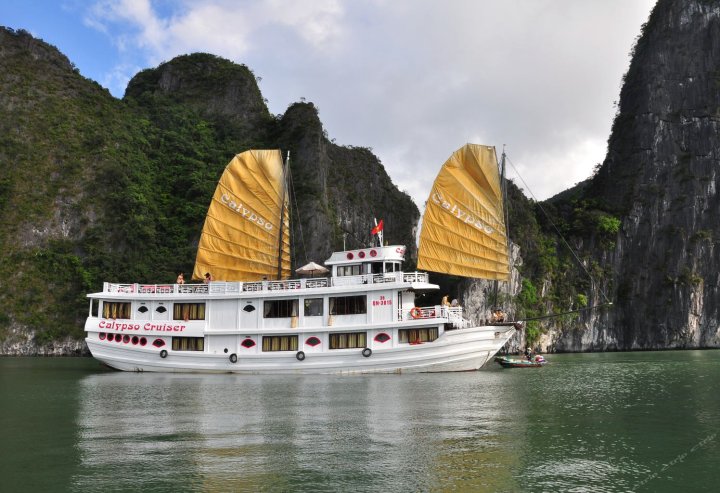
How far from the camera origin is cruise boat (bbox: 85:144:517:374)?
2378 cm

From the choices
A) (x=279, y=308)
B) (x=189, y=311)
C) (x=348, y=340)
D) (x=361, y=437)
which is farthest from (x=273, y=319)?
(x=361, y=437)

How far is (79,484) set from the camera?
343 inches

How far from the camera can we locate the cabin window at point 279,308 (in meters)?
24.8

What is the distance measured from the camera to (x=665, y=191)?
189ft

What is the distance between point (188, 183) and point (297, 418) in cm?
4344

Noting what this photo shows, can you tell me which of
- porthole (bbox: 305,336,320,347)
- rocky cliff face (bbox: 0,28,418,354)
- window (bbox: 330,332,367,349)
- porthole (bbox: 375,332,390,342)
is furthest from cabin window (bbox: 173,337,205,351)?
rocky cliff face (bbox: 0,28,418,354)

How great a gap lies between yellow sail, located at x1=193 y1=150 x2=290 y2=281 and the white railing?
1816 mm

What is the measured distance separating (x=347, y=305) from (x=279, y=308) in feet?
9.32

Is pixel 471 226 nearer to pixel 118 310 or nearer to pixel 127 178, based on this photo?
pixel 118 310

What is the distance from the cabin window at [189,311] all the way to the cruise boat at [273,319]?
4cm

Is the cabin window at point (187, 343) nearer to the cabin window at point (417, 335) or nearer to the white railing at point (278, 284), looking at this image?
the white railing at point (278, 284)

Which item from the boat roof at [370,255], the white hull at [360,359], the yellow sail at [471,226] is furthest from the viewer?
the yellow sail at [471,226]

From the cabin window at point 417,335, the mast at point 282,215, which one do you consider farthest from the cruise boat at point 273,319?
the mast at point 282,215

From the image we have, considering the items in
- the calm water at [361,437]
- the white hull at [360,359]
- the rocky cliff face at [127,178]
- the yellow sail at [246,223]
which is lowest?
the calm water at [361,437]
